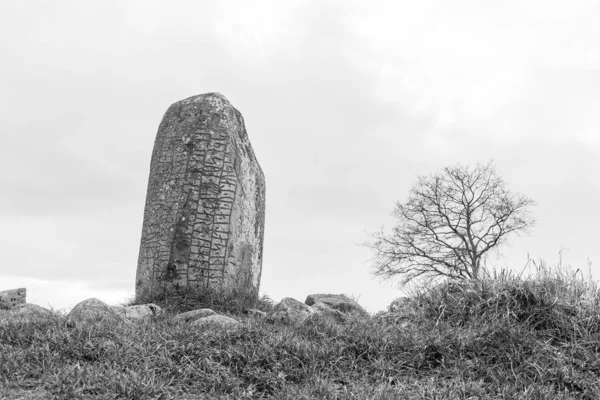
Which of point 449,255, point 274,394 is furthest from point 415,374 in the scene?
point 449,255

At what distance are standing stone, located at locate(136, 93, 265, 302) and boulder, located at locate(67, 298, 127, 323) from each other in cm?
353

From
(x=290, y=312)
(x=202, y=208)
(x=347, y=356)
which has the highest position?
(x=202, y=208)

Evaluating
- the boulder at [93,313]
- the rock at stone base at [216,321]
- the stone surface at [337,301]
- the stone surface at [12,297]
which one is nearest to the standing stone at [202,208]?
the stone surface at [337,301]

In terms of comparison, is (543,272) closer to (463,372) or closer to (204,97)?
(463,372)

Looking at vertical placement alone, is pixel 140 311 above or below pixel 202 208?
below

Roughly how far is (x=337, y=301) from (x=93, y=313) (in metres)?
4.68

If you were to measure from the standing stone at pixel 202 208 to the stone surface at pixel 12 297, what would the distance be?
2.46 meters

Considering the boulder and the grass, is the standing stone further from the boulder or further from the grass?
the grass

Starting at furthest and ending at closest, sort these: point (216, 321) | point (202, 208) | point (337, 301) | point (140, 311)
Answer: point (202, 208) → point (337, 301) → point (140, 311) → point (216, 321)

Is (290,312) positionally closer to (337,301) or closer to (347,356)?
(347,356)

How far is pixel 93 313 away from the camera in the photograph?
7531 mm

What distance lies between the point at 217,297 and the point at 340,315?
10.8 feet

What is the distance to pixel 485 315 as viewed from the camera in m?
7.01

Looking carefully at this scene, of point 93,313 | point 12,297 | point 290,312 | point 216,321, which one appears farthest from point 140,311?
point 12,297
